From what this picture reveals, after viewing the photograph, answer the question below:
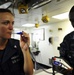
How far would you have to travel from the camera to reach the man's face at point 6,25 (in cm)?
106

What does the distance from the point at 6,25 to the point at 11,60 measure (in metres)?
0.38

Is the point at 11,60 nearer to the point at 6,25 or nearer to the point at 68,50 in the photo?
the point at 6,25

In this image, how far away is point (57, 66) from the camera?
50.4 inches

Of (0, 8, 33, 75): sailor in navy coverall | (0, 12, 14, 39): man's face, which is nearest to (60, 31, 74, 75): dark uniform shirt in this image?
(0, 8, 33, 75): sailor in navy coverall

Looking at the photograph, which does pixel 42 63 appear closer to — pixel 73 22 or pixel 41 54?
pixel 41 54

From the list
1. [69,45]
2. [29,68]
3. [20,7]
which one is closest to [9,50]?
[29,68]

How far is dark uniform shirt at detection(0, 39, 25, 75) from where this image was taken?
109 centimetres

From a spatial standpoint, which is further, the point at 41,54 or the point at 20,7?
the point at 41,54

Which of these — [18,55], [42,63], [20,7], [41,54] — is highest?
[20,7]

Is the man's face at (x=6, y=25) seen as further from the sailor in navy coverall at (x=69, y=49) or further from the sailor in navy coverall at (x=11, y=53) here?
the sailor in navy coverall at (x=69, y=49)

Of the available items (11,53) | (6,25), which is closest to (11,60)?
(11,53)

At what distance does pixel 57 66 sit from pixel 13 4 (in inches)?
52.7

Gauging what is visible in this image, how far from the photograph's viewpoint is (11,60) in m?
1.17

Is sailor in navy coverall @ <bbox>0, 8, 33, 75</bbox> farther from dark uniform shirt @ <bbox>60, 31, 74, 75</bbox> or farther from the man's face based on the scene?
dark uniform shirt @ <bbox>60, 31, 74, 75</bbox>
